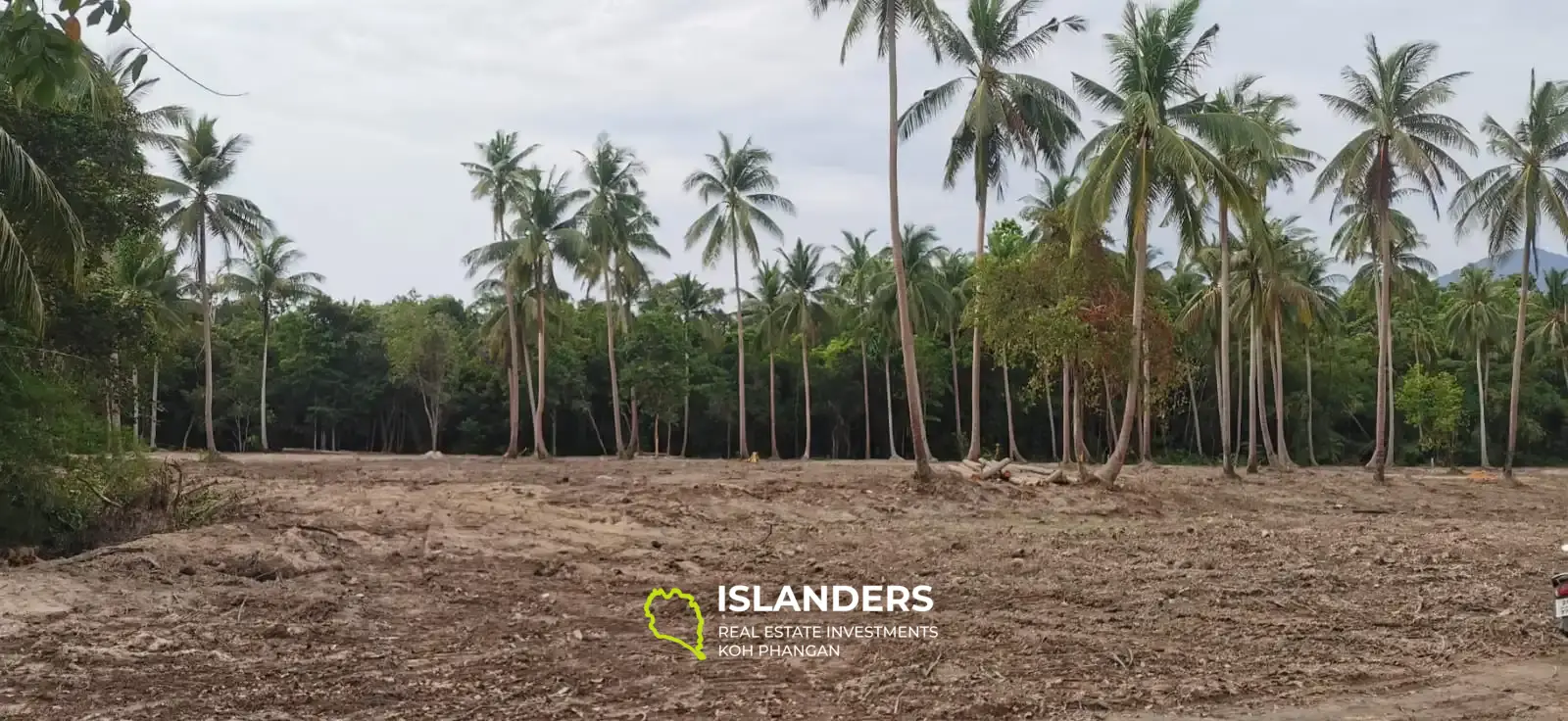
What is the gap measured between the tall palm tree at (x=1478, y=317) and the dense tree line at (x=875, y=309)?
159mm

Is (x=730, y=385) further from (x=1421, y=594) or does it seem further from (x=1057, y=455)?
(x=1421, y=594)

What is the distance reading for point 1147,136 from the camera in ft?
60.4

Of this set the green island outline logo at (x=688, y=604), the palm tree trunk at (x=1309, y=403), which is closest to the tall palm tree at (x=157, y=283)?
the green island outline logo at (x=688, y=604)

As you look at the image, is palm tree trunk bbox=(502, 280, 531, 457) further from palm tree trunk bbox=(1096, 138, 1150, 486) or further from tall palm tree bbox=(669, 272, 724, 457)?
palm tree trunk bbox=(1096, 138, 1150, 486)

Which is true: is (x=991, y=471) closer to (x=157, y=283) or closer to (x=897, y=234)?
(x=897, y=234)

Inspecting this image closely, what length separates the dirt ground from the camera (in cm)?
557

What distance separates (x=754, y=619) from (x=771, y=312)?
35.1m

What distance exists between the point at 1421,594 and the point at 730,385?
38489mm

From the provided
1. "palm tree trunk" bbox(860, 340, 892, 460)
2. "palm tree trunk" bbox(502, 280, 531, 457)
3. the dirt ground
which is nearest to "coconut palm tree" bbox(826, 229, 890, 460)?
"palm tree trunk" bbox(860, 340, 892, 460)

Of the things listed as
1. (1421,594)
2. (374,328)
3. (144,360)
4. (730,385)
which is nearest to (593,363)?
(730,385)

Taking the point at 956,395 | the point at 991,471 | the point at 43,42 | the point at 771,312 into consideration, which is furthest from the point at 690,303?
the point at 43,42

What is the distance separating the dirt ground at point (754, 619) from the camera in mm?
5570

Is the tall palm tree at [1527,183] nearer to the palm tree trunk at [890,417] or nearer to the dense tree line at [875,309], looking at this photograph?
the dense tree line at [875,309]

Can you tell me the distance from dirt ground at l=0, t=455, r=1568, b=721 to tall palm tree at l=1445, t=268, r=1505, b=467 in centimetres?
3149
